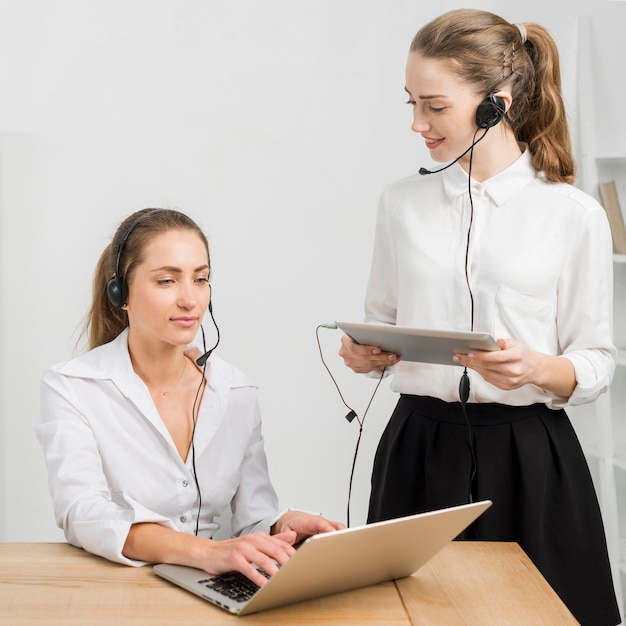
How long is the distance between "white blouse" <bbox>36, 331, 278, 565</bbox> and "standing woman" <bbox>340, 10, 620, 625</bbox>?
0.27 m

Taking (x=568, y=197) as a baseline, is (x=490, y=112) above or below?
above

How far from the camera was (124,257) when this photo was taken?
1970 millimetres

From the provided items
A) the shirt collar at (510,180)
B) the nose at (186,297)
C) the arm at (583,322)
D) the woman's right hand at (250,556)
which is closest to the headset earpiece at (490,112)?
the shirt collar at (510,180)

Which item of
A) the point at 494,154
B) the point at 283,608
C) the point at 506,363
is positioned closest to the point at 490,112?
the point at 494,154

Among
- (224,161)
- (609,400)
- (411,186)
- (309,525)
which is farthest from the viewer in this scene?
(224,161)

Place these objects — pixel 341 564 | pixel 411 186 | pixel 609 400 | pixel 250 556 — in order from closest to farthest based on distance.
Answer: pixel 341 564 → pixel 250 556 → pixel 411 186 → pixel 609 400

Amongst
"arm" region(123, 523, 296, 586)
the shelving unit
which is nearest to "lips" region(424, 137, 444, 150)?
"arm" region(123, 523, 296, 586)

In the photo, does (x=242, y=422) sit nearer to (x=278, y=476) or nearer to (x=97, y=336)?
(x=97, y=336)

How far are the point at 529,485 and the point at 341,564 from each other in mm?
706

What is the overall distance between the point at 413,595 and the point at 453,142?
0.91 m

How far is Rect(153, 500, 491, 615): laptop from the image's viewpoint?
1175 mm

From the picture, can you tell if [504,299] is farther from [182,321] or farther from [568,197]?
[182,321]

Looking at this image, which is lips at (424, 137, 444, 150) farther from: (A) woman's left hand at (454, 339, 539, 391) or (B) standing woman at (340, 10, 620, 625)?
(A) woman's left hand at (454, 339, 539, 391)

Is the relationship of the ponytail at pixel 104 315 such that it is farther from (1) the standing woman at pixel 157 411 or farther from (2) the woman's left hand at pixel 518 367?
(2) the woman's left hand at pixel 518 367
